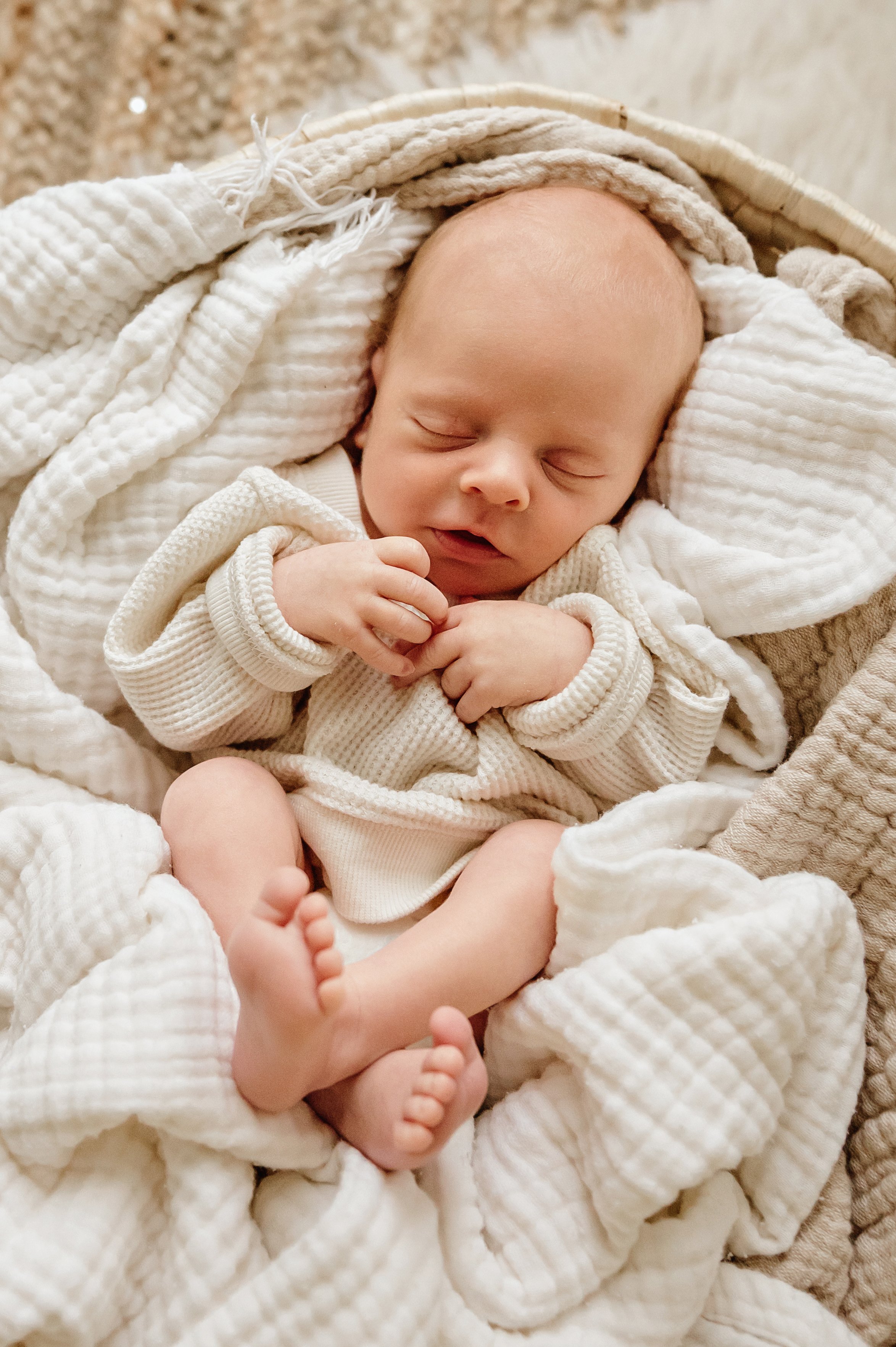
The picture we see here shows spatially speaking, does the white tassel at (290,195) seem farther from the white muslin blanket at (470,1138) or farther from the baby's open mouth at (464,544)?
the white muslin blanket at (470,1138)

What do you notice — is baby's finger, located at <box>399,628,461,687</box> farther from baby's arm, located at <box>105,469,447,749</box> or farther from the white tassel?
the white tassel

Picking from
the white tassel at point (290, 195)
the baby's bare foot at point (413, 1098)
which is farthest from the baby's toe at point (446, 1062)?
the white tassel at point (290, 195)

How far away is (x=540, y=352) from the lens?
3.15ft

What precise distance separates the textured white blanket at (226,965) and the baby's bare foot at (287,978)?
7 cm

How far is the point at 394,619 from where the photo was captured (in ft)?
2.94

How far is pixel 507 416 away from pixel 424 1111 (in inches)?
23.4

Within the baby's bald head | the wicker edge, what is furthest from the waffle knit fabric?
the wicker edge

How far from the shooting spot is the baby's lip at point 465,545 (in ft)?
3.26

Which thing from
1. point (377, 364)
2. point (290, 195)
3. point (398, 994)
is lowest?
point (398, 994)

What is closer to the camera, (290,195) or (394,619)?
(394,619)

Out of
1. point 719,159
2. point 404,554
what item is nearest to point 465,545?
point 404,554

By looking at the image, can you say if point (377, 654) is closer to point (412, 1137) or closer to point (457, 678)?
point (457, 678)

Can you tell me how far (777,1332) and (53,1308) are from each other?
518 mm

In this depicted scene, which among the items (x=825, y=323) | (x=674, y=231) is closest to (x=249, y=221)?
(x=674, y=231)
